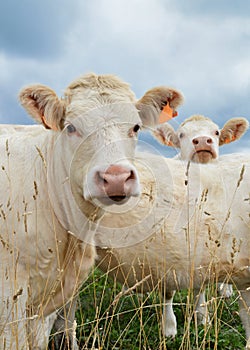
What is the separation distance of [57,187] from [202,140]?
19.8ft

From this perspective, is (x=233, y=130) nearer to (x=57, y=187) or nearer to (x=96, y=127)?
(x=57, y=187)

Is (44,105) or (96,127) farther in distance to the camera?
(44,105)

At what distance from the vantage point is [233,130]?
35.7 ft

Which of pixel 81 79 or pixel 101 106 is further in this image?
pixel 81 79

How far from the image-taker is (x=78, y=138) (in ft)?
14.4

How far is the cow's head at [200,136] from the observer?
33.6ft

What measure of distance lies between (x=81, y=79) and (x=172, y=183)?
2.06m

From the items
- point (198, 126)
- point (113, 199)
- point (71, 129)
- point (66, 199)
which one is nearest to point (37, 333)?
point (66, 199)

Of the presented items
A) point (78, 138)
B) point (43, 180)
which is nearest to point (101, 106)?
point (78, 138)

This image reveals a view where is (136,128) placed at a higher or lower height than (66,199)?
higher

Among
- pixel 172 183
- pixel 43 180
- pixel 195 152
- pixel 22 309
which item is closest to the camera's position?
pixel 22 309

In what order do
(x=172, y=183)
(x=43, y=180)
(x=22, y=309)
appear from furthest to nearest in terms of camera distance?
(x=172, y=183) < (x=43, y=180) < (x=22, y=309)

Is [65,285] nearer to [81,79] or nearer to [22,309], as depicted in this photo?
[22,309]

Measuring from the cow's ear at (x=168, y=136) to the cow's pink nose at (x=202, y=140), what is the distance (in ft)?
2.23
